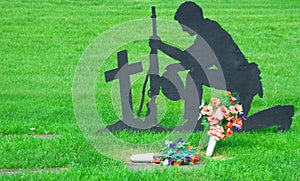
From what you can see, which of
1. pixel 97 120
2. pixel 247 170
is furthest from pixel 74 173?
pixel 97 120

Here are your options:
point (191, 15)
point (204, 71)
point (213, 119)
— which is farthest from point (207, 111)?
point (191, 15)

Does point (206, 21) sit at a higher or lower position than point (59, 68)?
higher

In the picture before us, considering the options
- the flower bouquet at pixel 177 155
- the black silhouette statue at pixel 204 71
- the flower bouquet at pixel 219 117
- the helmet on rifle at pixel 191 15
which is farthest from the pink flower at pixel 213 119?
the helmet on rifle at pixel 191 15

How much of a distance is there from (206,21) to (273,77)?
4.65 m

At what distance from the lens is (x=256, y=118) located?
8.78 meters

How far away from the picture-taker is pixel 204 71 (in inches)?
345

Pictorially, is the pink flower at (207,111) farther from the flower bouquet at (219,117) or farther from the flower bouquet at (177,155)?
the flower bouquet at (177,155)

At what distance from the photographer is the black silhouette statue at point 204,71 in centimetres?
866

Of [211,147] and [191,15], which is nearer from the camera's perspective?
[211,147]

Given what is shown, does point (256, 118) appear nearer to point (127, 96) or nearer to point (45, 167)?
point (127, 96)

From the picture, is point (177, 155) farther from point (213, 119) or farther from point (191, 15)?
point (191, 15)

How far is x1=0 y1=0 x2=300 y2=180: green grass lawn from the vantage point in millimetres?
7126

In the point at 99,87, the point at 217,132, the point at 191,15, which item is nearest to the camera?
the point at 217,132

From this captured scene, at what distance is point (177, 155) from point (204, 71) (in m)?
1.63
